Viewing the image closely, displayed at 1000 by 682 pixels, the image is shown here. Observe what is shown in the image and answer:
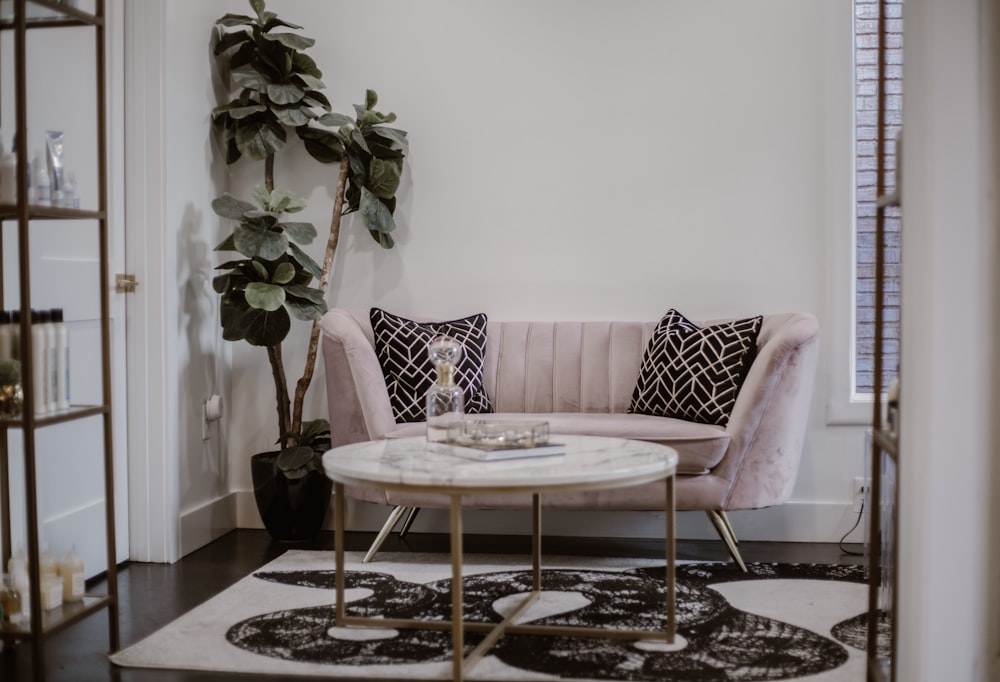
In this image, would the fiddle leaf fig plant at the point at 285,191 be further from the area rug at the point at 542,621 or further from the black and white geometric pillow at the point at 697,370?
the black and white geometric pillow at the point at 697,370

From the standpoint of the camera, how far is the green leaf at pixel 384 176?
4.11m

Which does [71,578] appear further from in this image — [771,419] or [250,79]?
[771,419]

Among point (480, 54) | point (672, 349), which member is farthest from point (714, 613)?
point (480, 54)

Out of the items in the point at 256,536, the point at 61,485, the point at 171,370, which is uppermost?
the point at 171,370

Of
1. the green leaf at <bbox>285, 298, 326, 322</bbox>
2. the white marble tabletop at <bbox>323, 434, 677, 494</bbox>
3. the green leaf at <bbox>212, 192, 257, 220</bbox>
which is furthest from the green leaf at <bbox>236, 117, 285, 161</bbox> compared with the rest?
the white marble tabletop at <bbox>323, 434, 677, 494</bbox>

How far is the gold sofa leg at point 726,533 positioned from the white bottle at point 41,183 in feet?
7.47

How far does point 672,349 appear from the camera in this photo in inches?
149

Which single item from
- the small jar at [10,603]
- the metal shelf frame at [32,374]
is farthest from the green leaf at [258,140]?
the small jar at [10,603]

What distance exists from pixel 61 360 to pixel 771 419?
2247mm

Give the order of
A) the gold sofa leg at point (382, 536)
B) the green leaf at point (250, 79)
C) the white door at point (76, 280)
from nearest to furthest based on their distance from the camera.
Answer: the white door at point (76, 280) < the gold sofa leg at point (382, 536) < the green leaf at point (250, 79)

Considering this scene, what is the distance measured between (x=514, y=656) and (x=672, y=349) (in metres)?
1.56

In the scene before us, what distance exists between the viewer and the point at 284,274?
3.82m

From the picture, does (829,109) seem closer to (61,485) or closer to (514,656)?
(514,656)

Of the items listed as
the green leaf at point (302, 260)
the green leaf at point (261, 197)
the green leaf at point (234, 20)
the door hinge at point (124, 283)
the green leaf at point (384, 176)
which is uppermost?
the green leaf at point (234, 20)
